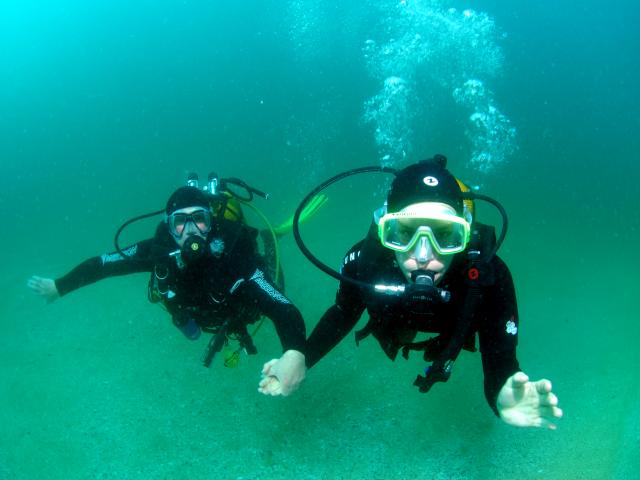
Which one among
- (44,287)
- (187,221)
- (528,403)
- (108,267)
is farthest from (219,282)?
(528,403)

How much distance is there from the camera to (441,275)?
9.08ft

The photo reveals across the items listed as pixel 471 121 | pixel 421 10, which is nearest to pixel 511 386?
pixel 471 121

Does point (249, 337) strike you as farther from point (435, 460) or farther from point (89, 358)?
point (89, 358)

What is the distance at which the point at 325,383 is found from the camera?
6125 millimetres

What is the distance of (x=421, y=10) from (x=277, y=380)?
65.6 ft

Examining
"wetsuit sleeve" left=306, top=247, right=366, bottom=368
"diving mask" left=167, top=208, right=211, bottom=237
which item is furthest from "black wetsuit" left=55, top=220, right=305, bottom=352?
"wetsuit sleeve" left=306, top=247, right=366, bottom=368

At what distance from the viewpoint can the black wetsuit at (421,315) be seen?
107 inches

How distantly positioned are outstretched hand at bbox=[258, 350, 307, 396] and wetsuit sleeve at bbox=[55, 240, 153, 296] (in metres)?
2.72

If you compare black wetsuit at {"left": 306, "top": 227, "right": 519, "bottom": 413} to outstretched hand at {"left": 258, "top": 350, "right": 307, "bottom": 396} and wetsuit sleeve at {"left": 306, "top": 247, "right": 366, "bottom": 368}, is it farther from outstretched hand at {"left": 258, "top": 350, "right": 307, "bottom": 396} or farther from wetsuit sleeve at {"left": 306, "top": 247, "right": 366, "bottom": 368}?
outstretched hand at {"left": 258, "top": 350, "right": 307, "bottom": 396}

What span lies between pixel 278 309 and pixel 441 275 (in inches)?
65.3

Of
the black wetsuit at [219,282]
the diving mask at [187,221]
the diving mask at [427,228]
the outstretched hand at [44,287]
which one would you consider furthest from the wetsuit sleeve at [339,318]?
the outstretched hand at [44,287]

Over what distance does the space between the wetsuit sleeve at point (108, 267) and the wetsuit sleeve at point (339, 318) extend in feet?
8.49

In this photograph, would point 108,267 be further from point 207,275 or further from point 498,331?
point 498,331

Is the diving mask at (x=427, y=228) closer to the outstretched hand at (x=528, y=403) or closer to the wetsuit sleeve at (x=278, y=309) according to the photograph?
the outstretched hand at (x=528, y=403)
